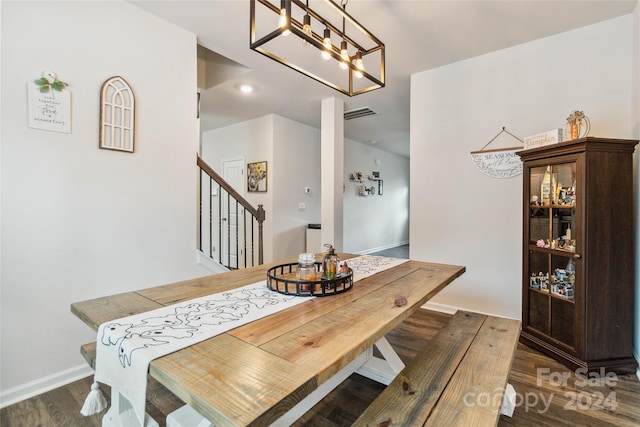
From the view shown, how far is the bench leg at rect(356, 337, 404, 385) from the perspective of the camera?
1.84 meters

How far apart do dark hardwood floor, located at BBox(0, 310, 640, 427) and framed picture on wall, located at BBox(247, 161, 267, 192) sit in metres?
3.30

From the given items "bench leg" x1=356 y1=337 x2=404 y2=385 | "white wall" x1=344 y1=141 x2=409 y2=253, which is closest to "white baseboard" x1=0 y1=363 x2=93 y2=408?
"bench leg" x1=356 y1=337 x2=404 y2=385

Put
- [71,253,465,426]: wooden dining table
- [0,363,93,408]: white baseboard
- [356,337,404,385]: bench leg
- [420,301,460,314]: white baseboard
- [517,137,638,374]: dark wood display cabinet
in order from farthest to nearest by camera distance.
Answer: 1. [420,301,460,314]: white baseboard
2. [517,137,638,374]: dark wood display cabinet
3. [356,337,404,385]: bench leg
4. [0,363,93,408]: white baseboard
5. [71,253,465,426]: wooden dining table

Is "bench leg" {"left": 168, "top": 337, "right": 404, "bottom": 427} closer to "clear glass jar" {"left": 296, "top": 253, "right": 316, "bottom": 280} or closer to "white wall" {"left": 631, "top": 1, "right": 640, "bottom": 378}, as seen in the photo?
"clear glass jar" {"left": 296, "top": 253, "right": 316, "bottom": 280}

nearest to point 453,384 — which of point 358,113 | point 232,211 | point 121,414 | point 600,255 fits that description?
point 121,414

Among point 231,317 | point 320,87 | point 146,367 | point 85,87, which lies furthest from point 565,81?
point 85,87

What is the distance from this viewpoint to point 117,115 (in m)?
2.08

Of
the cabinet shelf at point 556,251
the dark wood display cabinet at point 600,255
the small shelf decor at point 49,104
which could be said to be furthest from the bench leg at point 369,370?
the small shelf decor at point 49,104

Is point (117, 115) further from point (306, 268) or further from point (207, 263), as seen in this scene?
point (306, 268)

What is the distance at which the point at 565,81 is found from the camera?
2.49 m

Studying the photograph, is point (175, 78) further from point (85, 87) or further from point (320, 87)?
point (320, 87)

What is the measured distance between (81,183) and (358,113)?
3642mm

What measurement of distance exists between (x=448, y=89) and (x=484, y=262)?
1805 mm

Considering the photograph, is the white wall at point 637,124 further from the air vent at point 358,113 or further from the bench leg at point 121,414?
the bench leg at point 121,414
